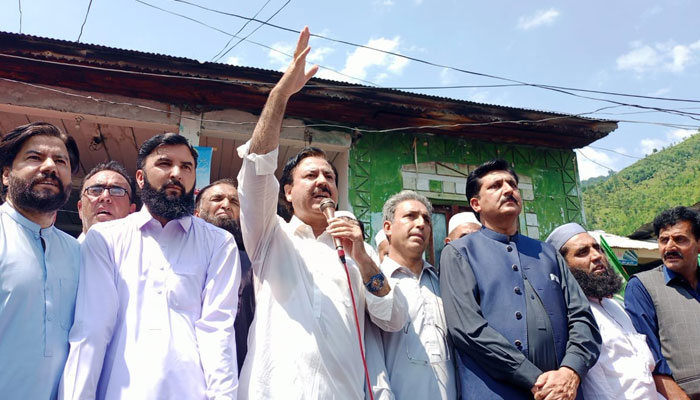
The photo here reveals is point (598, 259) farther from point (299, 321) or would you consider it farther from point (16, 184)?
point (16, 184)

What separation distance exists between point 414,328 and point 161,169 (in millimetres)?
1626

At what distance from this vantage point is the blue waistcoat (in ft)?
8.36

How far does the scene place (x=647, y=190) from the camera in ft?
179

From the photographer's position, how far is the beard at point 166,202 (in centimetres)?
241

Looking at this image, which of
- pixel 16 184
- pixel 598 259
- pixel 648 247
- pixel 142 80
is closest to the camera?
pixel 16 184

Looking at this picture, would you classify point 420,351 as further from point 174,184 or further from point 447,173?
point 447,173

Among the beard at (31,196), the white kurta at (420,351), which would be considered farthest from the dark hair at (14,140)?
the white kurta at (420,351)

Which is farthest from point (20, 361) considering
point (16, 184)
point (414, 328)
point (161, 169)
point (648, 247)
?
point (648, 247)

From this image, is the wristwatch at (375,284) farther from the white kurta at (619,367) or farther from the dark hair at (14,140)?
the dark hair at (14,140)

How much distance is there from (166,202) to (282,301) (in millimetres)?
760

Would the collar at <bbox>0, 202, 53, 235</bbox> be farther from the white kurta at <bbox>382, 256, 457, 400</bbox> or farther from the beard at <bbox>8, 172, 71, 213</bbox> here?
the white kurta at <bbox>382, 256, 457, 400</bbox>

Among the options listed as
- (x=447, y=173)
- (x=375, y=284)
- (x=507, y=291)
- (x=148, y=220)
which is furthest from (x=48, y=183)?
(x=447, y=173)

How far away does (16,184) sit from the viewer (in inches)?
87.6

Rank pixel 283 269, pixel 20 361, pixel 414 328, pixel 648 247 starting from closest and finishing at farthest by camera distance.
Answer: pixel 20 361 < pixel 283 269 < pixel 414 328 < pixel 648 247
